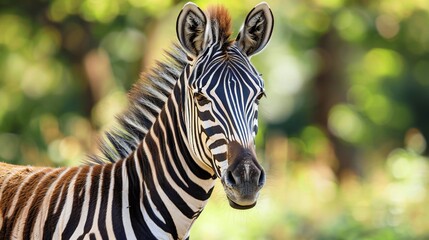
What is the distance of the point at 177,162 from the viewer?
7.01 metres

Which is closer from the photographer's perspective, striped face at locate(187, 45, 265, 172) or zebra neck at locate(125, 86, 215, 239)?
striped face at locate(187, 45, 265, 172)

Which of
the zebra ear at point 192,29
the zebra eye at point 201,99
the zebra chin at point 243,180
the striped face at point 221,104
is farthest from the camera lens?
the zebra ear at point 192,29

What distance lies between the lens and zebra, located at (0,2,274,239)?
6.59 metres

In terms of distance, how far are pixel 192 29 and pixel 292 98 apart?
33360mm

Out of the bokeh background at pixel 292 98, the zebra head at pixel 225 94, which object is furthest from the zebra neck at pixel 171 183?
the bokeh background at pixel 292 98

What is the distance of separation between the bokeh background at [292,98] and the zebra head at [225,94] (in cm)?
64

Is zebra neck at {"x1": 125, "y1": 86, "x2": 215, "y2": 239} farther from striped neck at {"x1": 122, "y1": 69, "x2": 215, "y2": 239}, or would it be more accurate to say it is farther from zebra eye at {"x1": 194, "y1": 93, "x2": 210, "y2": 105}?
zebra eye at {"x1": 194, "y1": 93, "x2": 210, "y2": 105}

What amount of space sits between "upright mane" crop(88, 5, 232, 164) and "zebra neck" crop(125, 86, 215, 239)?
23cm

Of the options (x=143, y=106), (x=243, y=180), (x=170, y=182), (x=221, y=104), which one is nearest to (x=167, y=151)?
(x=170, y=182)

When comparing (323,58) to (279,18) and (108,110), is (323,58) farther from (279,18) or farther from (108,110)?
(108,110)

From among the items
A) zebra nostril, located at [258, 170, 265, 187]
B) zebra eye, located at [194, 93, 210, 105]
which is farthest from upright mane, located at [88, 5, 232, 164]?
zebra nostril, located at [258, 170, 265, 187]

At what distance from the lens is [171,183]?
7027 millimetres

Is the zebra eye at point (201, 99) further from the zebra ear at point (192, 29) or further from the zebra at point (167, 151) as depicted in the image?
the zebra ear at point (192, 29)

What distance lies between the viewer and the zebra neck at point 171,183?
698 centimetres
